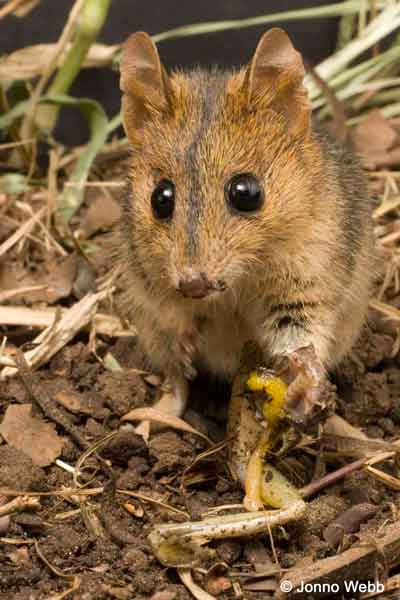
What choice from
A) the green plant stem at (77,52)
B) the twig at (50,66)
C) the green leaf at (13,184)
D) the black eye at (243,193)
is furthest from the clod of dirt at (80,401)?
the green plant stem at (77,52)

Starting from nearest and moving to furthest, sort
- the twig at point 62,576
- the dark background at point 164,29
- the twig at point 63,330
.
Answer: the twig at point 62,576
the twig at point 63,330
the dark background at point 164,29

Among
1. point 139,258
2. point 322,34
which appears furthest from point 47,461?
point 322,34

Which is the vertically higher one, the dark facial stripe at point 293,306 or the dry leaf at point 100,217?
the dry leaf at point 100,217

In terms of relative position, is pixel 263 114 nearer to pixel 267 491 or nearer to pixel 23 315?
pixel 267 491

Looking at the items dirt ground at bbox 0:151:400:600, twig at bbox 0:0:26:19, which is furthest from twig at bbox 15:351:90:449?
twig at bbox 0:0:26:19

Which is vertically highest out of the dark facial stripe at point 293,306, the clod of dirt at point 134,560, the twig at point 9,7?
the twig at point 9,7

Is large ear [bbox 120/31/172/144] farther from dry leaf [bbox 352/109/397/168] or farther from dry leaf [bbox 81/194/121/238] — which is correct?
dry leaf [bbox 352/109/397/168]

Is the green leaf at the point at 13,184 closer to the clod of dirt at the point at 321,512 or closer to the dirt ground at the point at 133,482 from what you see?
the dirt ground at the point at 133,482
